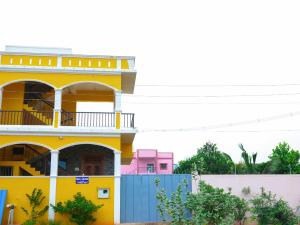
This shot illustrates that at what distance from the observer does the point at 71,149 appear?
1738 centimetres

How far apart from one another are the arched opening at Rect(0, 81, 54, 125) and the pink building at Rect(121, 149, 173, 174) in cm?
3082

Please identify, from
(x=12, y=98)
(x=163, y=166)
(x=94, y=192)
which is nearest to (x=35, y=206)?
(x=94, y=192)

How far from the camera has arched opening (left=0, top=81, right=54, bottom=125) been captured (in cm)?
1619

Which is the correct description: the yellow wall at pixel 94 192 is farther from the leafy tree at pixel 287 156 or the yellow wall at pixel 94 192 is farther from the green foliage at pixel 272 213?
the leafy tree at pixel 287 156

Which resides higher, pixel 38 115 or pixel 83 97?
pixel 83 97

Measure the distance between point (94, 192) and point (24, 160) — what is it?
4100 millimetres

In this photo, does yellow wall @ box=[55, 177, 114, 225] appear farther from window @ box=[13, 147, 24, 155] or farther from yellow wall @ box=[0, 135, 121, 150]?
window @ box=[13, 147, 24, 155]

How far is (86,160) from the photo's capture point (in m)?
17.5

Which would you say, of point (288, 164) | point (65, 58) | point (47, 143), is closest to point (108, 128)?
point (47, 143)

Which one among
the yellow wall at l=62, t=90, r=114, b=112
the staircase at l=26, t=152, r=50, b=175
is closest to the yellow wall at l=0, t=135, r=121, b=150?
the staircase at l=26, t=152, r=50, b=175

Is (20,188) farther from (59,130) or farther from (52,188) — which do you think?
(59,130)

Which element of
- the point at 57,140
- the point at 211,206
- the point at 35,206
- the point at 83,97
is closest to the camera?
the point at 211,206

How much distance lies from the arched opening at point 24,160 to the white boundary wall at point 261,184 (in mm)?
6577

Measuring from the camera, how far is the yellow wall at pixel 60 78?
1557 cm
